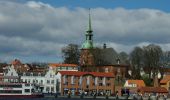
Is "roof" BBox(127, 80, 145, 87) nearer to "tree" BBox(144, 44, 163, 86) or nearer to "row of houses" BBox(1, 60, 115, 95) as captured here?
"tree" BBox(144, 44, 163, 86)

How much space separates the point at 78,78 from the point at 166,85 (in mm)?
30494

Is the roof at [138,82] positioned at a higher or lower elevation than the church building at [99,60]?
lower

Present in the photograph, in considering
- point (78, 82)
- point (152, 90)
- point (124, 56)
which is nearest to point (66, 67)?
point (124, 56)

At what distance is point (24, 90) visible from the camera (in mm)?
127438

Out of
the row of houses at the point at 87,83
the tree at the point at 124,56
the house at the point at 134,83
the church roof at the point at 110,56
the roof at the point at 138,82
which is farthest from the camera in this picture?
the tree at the point at 124,56

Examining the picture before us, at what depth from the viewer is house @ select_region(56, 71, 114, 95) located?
15738cm

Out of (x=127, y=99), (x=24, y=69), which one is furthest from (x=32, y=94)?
(x=24, y=69)

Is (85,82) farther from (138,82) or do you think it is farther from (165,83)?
(165,83)

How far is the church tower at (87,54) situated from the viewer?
18188 cm

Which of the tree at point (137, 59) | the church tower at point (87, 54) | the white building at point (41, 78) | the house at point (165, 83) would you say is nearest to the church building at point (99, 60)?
the church tower at point (87, 54)

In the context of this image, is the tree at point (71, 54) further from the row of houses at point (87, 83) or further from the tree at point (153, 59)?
the tree at point (153, 59)

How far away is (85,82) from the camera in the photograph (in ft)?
522

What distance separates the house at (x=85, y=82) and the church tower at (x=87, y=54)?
19634 millimetres

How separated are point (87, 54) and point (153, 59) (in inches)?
1325
